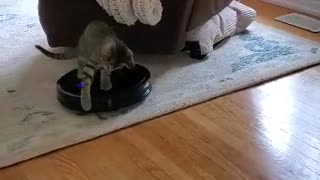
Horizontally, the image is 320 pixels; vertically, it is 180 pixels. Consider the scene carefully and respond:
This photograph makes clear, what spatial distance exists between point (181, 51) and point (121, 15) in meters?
0.60

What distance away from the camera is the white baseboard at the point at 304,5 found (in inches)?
110

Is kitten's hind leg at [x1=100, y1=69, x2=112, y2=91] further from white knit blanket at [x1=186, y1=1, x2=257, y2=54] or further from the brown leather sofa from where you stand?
white knit blanket at [x1=186, y1=1, x2=257, y2=54]

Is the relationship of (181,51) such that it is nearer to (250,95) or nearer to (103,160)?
(250,95)

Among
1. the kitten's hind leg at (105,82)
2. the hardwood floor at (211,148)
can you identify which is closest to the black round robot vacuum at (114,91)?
the kitten's hind leg at (105,82)

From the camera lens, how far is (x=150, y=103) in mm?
1753

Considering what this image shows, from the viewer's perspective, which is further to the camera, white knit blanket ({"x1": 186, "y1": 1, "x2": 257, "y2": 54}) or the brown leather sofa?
white knit blanket ({"x1": 186, "y1": 1, "x2": 257, "y2": 54})

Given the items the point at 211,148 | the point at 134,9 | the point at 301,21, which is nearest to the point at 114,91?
the point at 134,9

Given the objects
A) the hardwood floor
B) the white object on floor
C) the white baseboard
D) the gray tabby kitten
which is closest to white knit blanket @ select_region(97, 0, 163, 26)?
the gray tabby kitten

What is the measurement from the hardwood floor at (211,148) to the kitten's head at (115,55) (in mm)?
228

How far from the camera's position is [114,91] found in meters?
1.69

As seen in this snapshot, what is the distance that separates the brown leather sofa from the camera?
195 cm

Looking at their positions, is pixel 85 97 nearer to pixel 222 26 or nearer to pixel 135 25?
pixel 135 25

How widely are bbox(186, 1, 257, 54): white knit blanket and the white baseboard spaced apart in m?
0.52

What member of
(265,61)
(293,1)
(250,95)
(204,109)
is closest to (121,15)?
(204,109)
